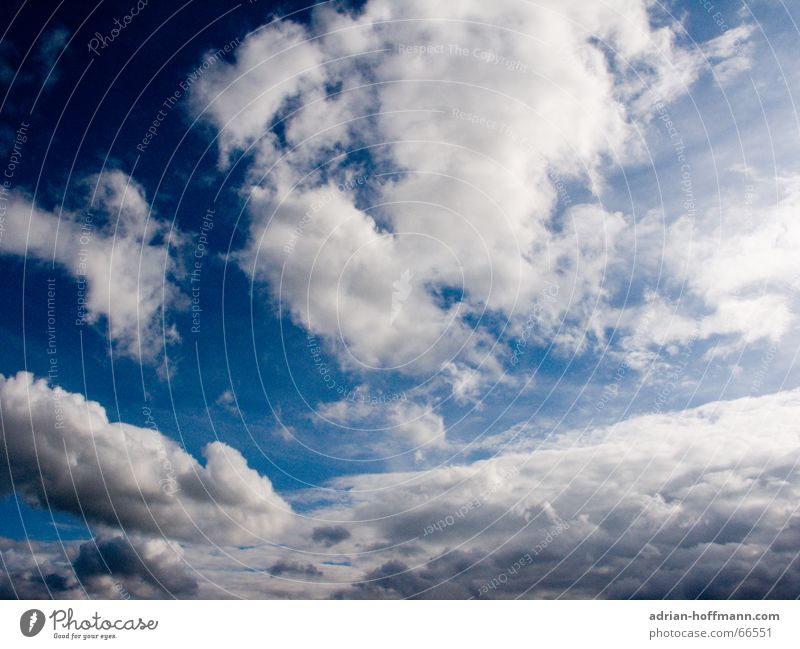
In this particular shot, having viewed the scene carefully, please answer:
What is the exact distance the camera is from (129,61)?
30.0m

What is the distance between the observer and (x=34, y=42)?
28062mm

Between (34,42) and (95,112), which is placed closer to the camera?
(34,42)
